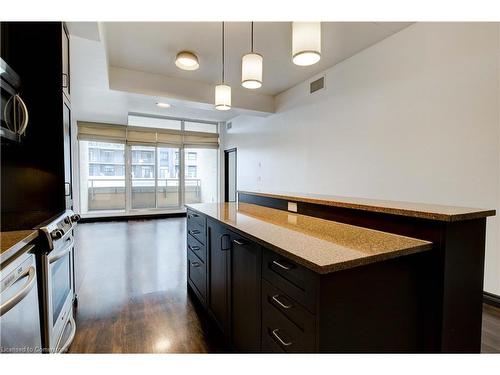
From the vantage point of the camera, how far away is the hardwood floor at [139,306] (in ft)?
5.99

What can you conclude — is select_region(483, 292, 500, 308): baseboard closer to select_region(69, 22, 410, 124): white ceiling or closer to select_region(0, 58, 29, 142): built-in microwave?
select_region(69, 22, 410, 124): white ceiling

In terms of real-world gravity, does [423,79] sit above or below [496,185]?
above

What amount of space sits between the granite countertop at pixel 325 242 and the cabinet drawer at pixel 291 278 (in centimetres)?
5

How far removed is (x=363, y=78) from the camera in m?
3.58

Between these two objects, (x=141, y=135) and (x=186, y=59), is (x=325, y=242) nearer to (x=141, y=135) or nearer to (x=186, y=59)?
(x=186, y=59)

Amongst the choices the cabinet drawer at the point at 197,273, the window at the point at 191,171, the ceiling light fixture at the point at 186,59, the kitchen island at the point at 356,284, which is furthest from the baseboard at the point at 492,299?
the window at the point at 191,171

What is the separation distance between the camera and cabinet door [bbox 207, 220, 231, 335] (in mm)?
1721

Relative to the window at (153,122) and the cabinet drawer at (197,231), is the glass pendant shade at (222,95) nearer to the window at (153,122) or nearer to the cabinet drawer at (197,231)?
the cabinet drawer at (197,231)

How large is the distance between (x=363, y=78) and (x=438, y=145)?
1.45 m

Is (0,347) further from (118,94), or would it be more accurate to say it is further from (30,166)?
(118,94)

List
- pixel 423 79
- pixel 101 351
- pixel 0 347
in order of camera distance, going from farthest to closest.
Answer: pixel 423 79 → pixel 101 351 → pixel 0 347

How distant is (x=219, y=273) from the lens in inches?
72.9

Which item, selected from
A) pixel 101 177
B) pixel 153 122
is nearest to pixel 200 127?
pixel 153 122

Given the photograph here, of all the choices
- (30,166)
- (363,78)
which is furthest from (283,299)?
(363,78)
